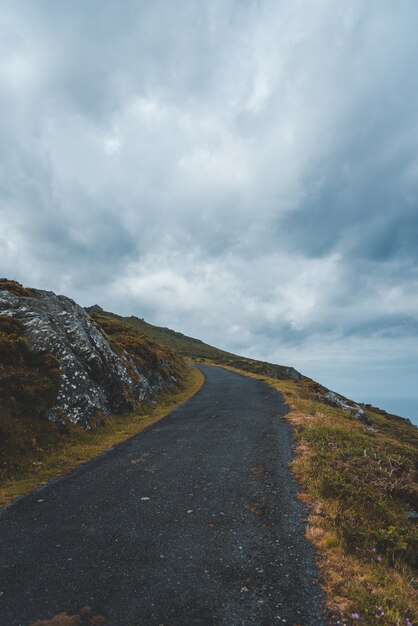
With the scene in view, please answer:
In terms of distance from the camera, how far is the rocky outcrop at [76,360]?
2064 cm

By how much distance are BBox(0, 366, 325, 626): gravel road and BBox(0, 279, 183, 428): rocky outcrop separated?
5767 millimetres

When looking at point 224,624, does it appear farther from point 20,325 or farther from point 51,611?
point 20,325

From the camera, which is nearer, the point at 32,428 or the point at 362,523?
the point at 362,523

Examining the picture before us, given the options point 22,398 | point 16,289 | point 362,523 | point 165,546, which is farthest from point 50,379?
point 362,523

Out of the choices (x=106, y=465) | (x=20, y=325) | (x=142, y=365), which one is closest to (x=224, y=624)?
(x=106, y=465)

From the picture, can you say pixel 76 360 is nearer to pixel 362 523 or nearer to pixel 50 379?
pixel 50 379

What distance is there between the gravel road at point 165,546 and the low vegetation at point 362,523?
0.53m

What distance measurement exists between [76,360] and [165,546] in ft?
52.6

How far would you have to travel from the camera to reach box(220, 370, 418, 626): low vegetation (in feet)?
21.8

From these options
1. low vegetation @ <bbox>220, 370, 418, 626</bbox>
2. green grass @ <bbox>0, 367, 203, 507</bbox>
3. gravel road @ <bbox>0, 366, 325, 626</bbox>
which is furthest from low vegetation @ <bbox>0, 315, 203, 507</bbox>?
low vegetation @ <bbox>220, 370, 418, 626</bbox>

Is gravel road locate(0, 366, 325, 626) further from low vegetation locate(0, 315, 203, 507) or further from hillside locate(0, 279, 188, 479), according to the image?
hillside locate(0, 279, 188, 479)

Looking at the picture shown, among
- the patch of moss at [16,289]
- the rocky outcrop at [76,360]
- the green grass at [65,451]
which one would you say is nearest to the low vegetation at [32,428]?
the green grass at [65,451]

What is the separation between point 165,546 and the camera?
8586 mm

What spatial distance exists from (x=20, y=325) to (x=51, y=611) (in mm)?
19156
